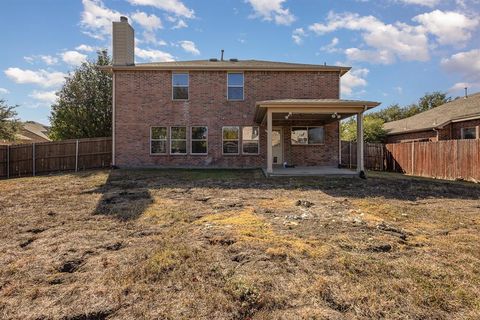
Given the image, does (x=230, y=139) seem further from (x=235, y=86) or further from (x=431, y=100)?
(x=431, y=100)

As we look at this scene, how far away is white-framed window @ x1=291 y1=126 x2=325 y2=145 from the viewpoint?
16.5 m

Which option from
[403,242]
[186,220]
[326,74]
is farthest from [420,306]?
[326,74]

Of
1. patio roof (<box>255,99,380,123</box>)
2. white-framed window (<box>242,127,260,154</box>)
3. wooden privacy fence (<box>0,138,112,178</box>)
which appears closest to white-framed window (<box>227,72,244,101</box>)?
white-framed window (<box>242,127,260,154</box>)

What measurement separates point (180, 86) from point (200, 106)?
150cm

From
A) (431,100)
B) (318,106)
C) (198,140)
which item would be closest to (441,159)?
(318,106)

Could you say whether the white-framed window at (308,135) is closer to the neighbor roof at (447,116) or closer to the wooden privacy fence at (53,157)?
the neighbor roof at (447,116)

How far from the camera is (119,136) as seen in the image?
53.3 feet

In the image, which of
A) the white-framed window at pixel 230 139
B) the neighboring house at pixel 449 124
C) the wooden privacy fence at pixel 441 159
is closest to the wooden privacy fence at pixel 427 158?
the wooden privacy fence at pixel 441 159

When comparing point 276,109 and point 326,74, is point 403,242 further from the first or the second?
point 326,74

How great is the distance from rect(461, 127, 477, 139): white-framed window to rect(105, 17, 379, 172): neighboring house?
7.42 m

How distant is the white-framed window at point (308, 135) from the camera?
16.5 meters

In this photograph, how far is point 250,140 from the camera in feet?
53.6

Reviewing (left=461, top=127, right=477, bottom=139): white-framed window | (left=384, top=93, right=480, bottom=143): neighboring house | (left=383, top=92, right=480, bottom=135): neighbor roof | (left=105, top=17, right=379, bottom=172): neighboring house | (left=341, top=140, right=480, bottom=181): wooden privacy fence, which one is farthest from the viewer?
(left=383, top=92, right=480, bottom=135): neighbor roof

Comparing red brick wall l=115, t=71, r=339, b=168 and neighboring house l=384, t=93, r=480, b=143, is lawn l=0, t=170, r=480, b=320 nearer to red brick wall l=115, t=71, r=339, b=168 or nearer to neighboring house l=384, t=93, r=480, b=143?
red brick wall l=115, t=71, r=339, b=168
